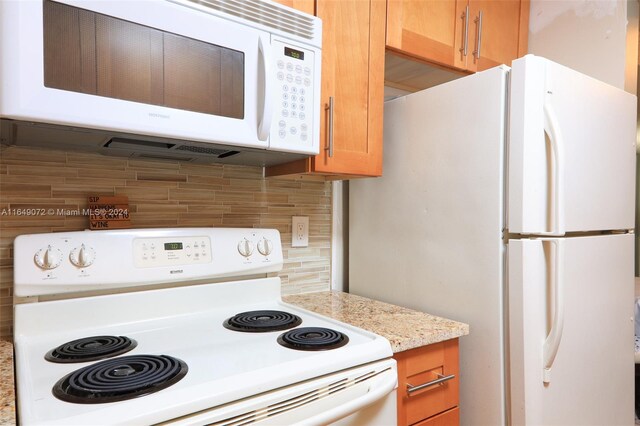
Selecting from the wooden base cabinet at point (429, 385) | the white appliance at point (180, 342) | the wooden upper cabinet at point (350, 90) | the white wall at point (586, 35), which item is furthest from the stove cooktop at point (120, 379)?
the white wall at point (586, 35)

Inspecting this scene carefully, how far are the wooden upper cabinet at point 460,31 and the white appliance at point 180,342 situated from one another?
35.1 inches

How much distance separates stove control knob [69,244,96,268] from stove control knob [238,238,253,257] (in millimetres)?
431

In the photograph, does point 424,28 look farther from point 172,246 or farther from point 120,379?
point 120,379

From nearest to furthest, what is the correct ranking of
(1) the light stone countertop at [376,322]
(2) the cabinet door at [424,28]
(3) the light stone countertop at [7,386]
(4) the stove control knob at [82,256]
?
(3) the light stone countertop at [7,386] → (1) the light stone countertop at [376,322] → (4) the stove control knob at [82,256] → (2) the cabinet door at [424,28]

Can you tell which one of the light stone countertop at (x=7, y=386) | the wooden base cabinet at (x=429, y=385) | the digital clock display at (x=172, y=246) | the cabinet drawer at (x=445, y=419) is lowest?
the cabinet drawer at (x=445, y=419)

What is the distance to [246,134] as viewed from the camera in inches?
42.7

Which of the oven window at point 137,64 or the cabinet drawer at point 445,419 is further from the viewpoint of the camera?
the cabinet drawer at point 445,419

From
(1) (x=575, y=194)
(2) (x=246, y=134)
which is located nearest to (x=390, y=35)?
(2) (x=246, y=134)

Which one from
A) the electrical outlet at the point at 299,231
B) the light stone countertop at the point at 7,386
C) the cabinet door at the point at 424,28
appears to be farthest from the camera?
the electrical outlet at the point at 299,231

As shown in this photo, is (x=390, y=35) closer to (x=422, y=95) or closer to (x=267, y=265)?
(x=422, y=95)

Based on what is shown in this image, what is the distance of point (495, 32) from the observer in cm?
177

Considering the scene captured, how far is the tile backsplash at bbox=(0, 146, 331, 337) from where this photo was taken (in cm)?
109

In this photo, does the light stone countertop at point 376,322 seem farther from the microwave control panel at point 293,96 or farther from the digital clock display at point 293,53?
the digital clock display at point 293,53

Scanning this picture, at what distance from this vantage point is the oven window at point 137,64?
A: 85 cm
